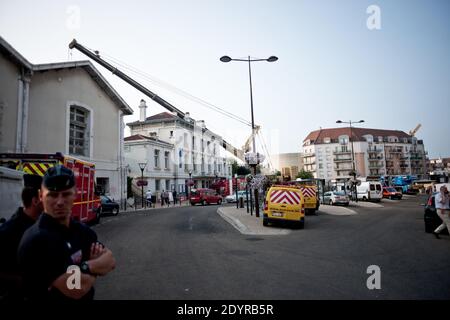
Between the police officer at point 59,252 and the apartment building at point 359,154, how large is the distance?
101 m

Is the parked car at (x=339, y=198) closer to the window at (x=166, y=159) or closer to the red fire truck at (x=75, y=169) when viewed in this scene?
the red fire truck at (x=75, y=169)

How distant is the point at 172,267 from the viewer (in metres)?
6.23

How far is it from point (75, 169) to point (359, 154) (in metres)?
100

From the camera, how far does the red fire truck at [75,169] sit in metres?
10.6

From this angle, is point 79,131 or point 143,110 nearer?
point 79,131

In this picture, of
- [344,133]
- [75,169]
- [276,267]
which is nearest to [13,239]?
[276,267]

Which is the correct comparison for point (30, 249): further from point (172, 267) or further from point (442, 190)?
point (442, 190)

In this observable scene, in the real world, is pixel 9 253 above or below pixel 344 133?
below

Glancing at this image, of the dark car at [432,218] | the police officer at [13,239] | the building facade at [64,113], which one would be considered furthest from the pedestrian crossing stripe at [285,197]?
the building facade at [64,113]

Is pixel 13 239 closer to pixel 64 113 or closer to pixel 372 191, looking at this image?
pixel 64 113

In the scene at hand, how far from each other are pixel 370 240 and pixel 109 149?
2488 cm

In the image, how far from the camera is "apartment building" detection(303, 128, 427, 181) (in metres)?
97.8

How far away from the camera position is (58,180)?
2316 mm
